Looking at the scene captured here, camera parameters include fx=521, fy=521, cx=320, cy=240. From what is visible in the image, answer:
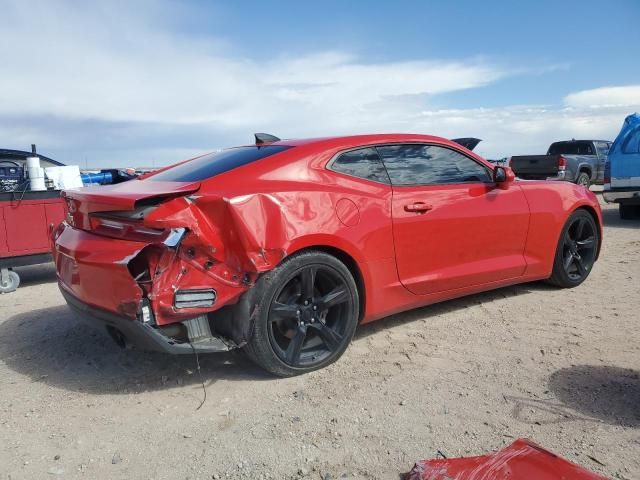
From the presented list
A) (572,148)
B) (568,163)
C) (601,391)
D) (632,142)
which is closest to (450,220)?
(601,391)

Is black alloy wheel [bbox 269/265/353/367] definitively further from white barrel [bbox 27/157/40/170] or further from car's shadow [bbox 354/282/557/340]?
white barrel [bbox 27/157/40/170]

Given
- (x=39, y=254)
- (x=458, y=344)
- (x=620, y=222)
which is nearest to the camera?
(x=458, y=344)

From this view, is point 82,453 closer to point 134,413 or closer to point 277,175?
point 134,413

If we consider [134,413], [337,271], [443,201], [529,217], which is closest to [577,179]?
[529,217]

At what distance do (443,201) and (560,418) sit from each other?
1.73 metres

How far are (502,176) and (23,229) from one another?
5229 mm

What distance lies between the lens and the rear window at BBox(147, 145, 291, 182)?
11.0 feet

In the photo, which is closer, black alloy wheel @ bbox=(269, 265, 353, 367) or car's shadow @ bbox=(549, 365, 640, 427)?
car's shadow @ bbox=(549, 365, 640, 427)

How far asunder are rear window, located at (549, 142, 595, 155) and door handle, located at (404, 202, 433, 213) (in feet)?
47.1

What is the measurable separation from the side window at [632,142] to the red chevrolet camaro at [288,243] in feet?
23.0

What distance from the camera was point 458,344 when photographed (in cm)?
371

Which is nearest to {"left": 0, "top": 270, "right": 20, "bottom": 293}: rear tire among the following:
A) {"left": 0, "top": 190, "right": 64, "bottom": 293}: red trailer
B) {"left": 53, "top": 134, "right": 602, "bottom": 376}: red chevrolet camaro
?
{"left": 0, "top": 190, "right": 64, "bottom": 293}: red trailer

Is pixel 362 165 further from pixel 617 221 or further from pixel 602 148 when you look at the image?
pixel 602 148

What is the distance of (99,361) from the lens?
357 cm
